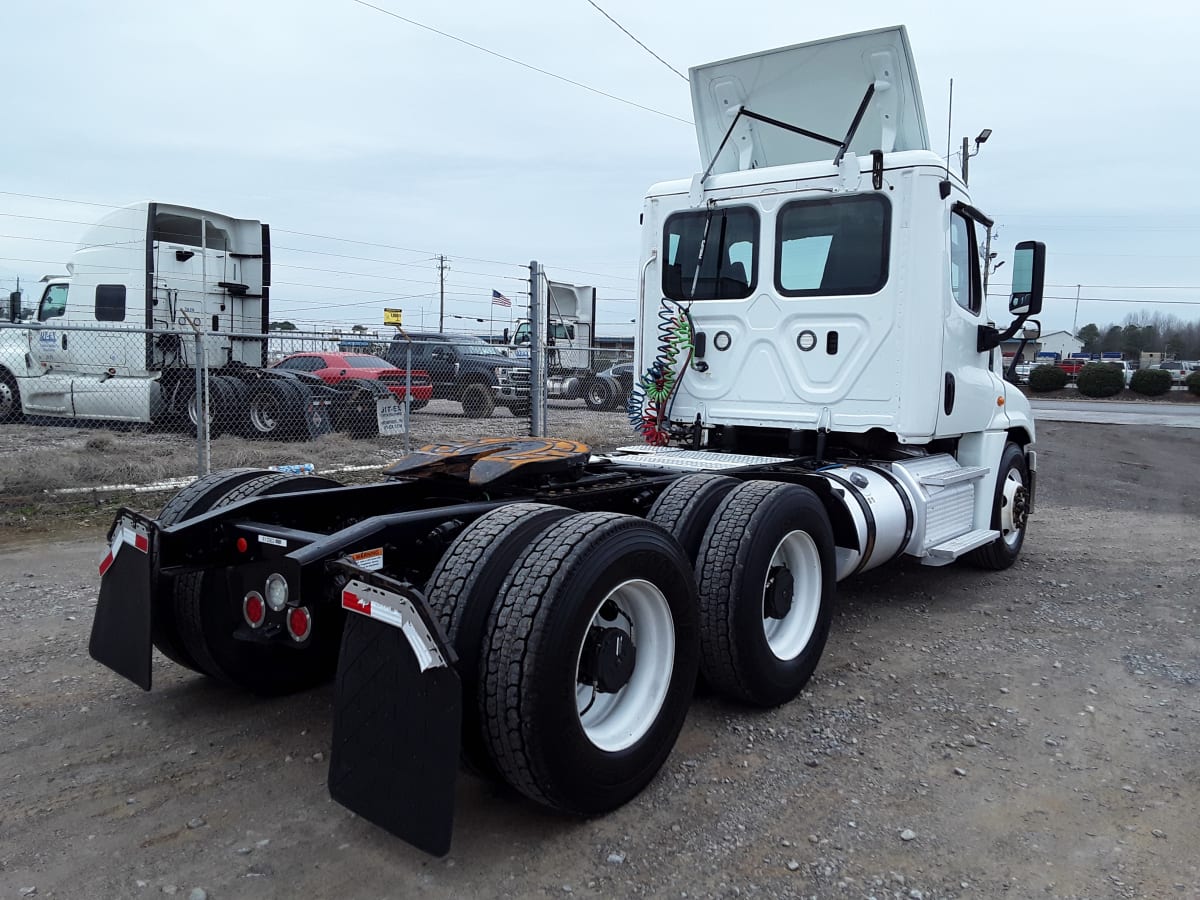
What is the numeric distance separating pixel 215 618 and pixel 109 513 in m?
5.31

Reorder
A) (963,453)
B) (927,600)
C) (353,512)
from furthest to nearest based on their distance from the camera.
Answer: (963,453) < (927,600) < (353,512)

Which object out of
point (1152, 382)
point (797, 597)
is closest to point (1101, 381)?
point (1152, 382)

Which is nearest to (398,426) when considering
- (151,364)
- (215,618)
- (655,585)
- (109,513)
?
(109,513)

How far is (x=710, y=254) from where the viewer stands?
611 centimetres

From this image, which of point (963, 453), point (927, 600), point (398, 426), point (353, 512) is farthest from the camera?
point (398, 426)

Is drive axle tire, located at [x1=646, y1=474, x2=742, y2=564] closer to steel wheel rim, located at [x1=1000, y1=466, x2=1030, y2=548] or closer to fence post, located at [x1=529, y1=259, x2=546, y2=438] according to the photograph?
steel wheel rim, located at [x1=1000, y1=466, x2=1030, y2=548]

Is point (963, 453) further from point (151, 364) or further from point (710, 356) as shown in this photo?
point (151, 364)

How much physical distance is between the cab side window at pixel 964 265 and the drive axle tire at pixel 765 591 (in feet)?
7.57

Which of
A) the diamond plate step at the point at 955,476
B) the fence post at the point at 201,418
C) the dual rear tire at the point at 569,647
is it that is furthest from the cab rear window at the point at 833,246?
the fence post at the point at 201,418

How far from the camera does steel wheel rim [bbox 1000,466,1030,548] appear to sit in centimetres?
675

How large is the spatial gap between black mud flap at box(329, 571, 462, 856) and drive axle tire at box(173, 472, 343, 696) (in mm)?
664

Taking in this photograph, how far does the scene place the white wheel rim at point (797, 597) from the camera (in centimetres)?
417

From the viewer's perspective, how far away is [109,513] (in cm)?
811

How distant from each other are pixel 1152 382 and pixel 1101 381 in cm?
223
